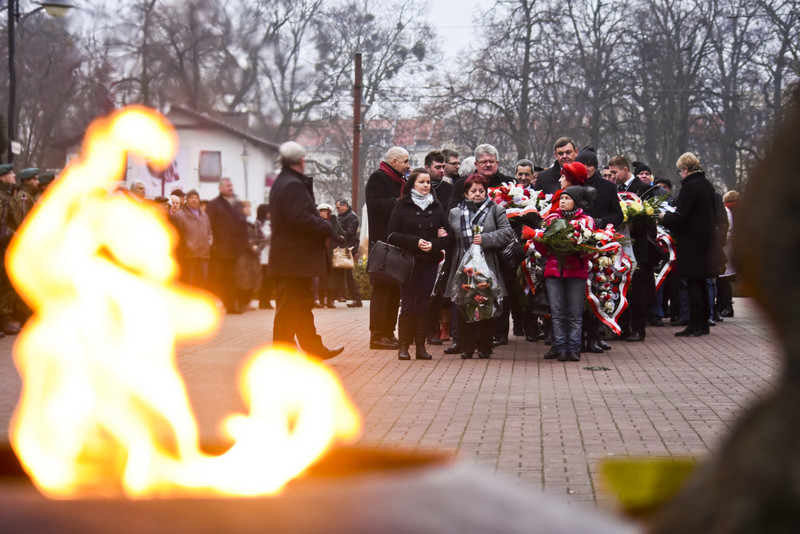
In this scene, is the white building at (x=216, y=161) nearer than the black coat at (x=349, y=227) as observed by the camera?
No

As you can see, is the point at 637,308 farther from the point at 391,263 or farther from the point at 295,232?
the point at 295,232

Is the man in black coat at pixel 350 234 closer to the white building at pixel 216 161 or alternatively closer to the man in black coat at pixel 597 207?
the man in black coat at pixel 597 207

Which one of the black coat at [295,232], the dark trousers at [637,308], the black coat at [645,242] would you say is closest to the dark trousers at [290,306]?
the black coat at [295,232]

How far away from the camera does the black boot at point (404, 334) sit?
37.7 feet

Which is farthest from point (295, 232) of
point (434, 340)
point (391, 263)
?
point (434, 340)

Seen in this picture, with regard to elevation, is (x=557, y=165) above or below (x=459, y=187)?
above

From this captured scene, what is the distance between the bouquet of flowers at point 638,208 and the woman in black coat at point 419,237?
276cm

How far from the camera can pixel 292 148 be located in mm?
10297

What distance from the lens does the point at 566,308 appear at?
11430mm

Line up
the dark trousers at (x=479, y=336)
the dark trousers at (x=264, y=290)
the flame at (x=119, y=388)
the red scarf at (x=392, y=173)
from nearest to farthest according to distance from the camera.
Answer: the flame at (x=119, y=388), the dark trousers at (x=479, y=336), the red scarf at (x=392, y=173), the dark trousers at (x=264, y=290)

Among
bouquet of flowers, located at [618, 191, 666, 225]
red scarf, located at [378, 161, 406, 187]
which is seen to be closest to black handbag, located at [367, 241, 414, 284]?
red scarf, located at [378, 161, 406, 187]

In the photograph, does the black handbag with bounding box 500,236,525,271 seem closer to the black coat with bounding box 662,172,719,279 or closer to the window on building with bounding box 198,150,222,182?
the black coat with bounding box 662,172,719,279

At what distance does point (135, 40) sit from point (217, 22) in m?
3.15

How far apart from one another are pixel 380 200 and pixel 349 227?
30.6 feet
